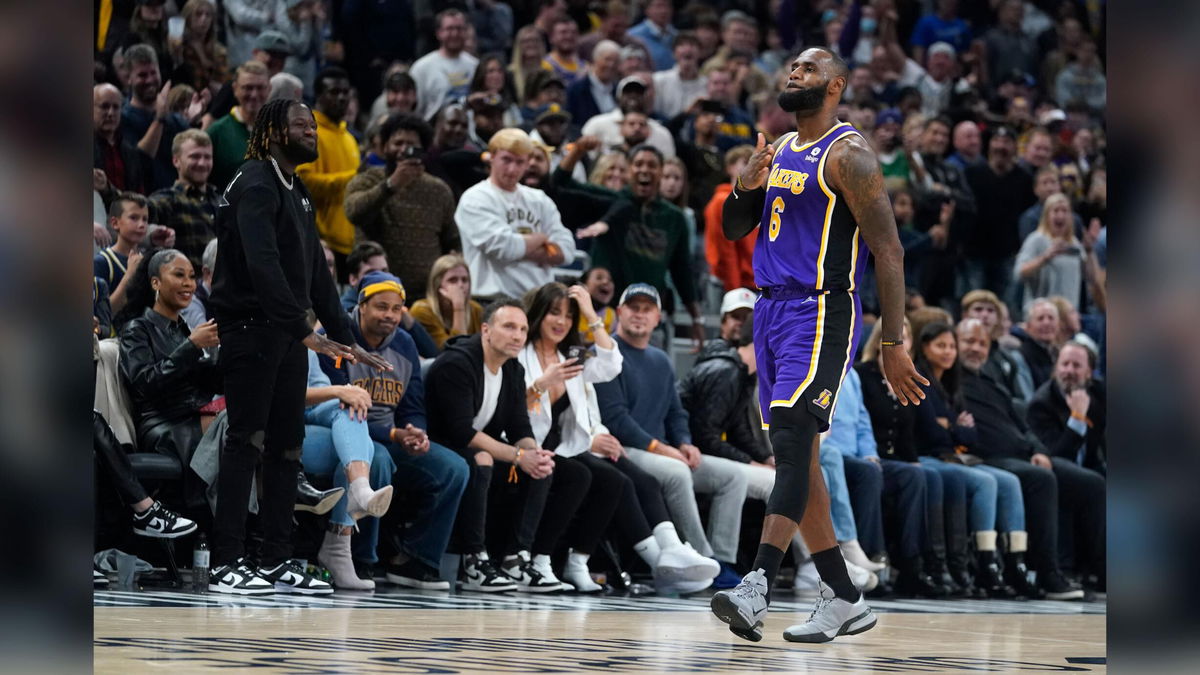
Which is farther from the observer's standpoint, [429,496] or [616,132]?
[616,132]

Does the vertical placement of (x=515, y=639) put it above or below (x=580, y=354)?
below

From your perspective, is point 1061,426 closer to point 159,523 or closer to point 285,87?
point 285,87

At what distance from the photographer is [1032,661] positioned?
5.58 m

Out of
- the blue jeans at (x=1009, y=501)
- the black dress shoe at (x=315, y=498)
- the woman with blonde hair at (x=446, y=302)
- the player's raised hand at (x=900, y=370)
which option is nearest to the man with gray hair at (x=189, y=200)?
the woman with blonde hair at (x=446, y=302)

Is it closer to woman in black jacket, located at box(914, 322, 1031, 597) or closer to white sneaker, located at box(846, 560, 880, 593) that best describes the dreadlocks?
white sneaker, located at box(846, 560, 880, 593)

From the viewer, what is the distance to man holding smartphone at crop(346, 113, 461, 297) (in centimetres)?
993

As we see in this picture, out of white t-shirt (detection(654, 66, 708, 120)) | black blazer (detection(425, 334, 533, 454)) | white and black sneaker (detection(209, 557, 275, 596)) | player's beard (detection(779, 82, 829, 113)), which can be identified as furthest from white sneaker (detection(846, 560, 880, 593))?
white t-shirt (detection(654, 66, 708, 120))

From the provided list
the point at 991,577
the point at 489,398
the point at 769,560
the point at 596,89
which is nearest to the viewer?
the point at 769,560

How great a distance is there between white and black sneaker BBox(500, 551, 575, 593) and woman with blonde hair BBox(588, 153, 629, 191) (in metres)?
3.75

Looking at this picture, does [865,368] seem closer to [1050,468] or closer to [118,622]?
[1050,468]

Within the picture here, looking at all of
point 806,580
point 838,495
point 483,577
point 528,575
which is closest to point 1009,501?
point 838,495

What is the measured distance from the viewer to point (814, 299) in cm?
587

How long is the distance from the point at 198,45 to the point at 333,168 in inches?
53.0

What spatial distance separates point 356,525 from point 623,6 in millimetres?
8405
